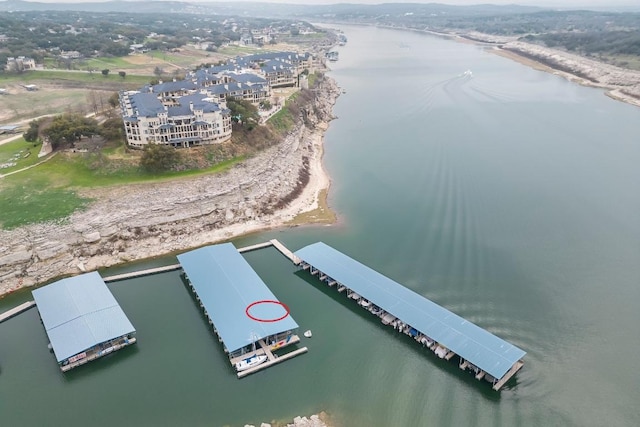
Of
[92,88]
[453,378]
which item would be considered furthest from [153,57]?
[453,378]

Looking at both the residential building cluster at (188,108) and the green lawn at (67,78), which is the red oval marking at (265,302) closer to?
the residential building cluster at (188,108)

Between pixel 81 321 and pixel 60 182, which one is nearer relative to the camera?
pixel 81 321

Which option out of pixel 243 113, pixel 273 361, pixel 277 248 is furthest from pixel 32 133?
pixel 273 361

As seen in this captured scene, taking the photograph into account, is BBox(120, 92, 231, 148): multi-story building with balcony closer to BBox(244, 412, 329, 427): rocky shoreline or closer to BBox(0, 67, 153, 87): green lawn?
BBox(244, 412, 329, 427): rocky shoreline

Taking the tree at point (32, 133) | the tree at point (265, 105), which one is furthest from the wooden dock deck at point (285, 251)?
the tree at point (32, 133)

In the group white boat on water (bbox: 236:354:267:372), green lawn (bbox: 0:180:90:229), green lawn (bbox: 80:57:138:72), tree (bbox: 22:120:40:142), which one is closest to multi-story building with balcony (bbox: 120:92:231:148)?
tree (bbox: 22:120:40:142)

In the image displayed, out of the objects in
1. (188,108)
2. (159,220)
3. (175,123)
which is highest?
(188,108)

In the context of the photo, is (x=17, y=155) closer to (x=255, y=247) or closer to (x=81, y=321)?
(x=81, y=321)
